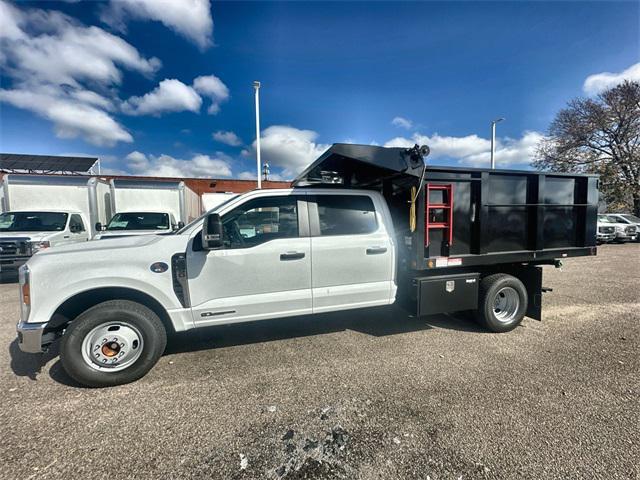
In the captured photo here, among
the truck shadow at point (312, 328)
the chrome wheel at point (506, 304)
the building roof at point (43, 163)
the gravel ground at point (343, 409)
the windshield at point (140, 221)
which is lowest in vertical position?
the gravel ground at point (343, 409)

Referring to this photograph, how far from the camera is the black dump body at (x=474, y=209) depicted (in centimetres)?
395

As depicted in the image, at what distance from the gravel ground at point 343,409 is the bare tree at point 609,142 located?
2731 cm

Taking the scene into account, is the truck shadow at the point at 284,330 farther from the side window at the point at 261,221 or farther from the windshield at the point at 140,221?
the windshield at the point at 140,221

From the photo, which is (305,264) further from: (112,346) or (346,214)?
(112,346)

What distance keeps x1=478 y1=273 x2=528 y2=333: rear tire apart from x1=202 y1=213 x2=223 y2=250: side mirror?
3.77m

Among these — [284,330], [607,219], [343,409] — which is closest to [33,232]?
[284,330]

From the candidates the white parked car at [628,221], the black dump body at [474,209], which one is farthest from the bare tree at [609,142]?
the black dump body at [474,209]

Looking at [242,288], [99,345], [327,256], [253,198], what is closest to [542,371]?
[327,256]

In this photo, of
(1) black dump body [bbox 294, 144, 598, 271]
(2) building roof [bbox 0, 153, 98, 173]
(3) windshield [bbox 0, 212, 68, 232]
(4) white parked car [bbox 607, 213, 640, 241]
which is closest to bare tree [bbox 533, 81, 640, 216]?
(4) white parked car [bbox 607, 213, 640, 241]

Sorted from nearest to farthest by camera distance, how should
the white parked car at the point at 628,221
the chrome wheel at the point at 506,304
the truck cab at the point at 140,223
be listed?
the chrome wheel at the point at 506,304 → the truck cab at the point at 140,223 → the white parked car at the point at 628,221

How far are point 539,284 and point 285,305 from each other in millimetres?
3919

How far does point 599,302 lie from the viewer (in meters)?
5.97

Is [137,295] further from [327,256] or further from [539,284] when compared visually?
[539,284]

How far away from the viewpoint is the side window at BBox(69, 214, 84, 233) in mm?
9047
